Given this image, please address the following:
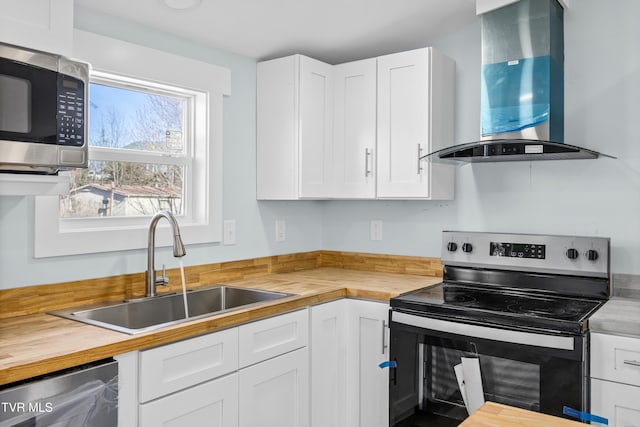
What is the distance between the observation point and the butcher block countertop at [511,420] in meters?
1.02

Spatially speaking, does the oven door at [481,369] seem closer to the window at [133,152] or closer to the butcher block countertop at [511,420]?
the butcher block countertop at [511,420]

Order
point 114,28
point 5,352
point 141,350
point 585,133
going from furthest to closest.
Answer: point 585,133, point 114,28, point 141,350, point 5,352

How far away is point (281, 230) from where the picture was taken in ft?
10.1

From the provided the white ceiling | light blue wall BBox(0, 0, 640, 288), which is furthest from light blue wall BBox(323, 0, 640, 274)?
the white ceiling

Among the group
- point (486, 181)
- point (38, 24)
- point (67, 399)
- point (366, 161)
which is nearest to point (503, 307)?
point (486, 181)

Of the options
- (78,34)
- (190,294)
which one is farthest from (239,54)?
(190,294)

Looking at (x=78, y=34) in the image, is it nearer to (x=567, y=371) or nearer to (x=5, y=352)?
(x=5, y=352)

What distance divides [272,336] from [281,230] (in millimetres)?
1017

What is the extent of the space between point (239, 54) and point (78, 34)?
912 mm

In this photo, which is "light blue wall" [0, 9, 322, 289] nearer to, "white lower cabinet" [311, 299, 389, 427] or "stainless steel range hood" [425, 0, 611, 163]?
Answer: "white lower cabinet" [311, 299, 389, 427]

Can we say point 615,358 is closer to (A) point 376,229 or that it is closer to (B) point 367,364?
(B) point 367,364

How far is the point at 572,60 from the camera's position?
2436 millimetres

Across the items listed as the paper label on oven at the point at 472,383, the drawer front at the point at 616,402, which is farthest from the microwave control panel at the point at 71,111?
the drawer front at the point at 616,402

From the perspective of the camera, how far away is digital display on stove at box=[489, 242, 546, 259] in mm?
2428
